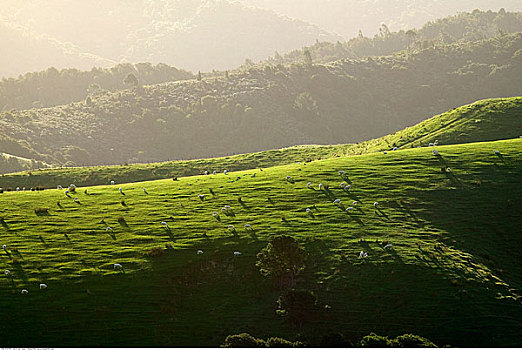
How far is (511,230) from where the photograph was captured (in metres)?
43.0

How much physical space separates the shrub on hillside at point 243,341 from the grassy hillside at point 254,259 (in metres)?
0.91

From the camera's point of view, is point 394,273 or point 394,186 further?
point 394,186

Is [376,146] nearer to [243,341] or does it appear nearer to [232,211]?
[232,211]

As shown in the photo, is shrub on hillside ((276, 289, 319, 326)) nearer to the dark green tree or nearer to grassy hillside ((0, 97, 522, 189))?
the dark green tree

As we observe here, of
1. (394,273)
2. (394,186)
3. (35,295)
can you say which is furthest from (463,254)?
(35,295)

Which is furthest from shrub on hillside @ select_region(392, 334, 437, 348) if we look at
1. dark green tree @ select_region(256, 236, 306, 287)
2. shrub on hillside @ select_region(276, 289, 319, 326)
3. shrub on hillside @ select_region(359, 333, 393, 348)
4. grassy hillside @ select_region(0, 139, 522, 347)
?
dark green tree @ select_region(256, 236, 306, 287)

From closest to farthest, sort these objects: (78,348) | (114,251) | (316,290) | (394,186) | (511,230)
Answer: (78,348), (316,290), (114,251), (511,230), (394,186)

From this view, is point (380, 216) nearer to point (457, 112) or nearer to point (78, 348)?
point (78, 348)

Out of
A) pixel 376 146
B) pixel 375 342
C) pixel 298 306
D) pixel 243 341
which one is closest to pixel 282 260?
pixel 298 306

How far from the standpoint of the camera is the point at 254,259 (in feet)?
125

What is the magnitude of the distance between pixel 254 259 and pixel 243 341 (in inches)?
317

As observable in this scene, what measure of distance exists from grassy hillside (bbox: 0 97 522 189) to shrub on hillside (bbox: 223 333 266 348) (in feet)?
150

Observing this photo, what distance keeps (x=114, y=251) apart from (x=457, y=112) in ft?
186

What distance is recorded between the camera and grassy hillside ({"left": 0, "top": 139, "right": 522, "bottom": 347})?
107ft
